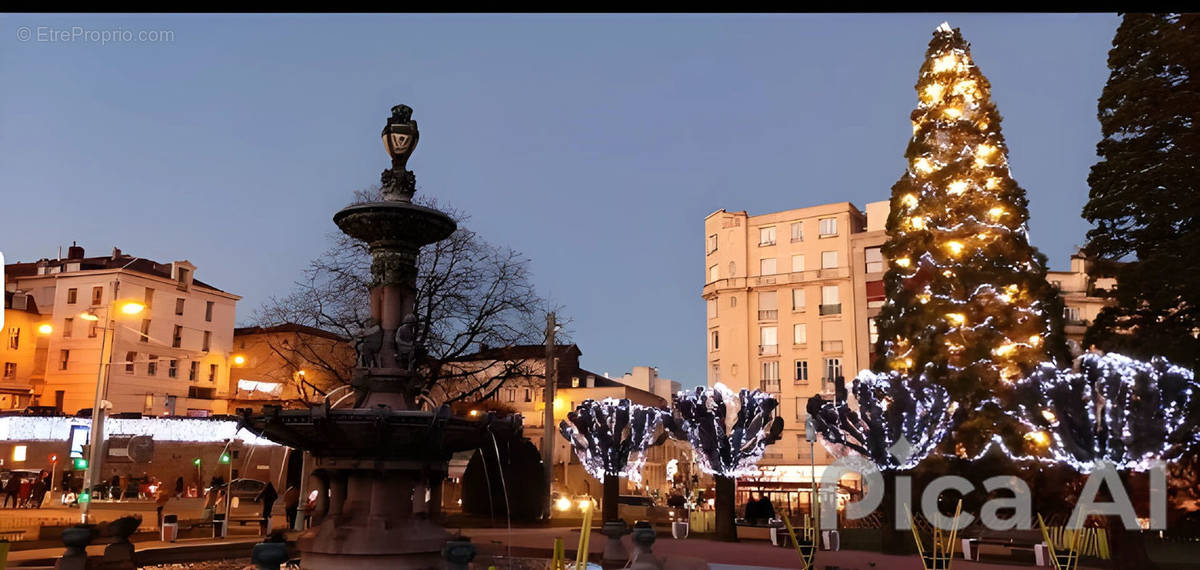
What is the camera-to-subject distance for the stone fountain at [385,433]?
1269 cm

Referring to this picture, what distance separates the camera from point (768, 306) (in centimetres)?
6488

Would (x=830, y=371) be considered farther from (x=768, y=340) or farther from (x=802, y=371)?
(x=768, y=340)

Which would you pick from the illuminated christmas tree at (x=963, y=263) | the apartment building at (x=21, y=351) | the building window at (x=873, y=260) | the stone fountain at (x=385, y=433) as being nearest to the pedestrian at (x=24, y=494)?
the apartment building at (x=21, y=351)

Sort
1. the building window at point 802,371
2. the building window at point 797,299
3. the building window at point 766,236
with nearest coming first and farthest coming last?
the building window at point 802,371 → the building window at point 797,299 → the building window at point 766,236

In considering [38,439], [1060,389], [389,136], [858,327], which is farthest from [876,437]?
[38,439]

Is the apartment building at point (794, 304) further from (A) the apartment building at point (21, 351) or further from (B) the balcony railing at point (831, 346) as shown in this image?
(A) the apartment building at point (21, 351)

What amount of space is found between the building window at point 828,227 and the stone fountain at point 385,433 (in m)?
51.9

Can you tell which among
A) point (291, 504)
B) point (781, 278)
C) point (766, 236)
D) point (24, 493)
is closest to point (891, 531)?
point (291, 504)

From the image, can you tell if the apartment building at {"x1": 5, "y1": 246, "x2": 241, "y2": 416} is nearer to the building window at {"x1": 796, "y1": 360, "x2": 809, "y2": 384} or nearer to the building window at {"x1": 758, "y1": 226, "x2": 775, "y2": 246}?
the building window at {"x1": 758, "y1": 226, "x2": 775, "y2": 246}

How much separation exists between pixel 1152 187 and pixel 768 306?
36987 mm

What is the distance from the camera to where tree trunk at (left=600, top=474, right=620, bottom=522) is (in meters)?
30.8

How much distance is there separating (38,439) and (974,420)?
4400 centimetres

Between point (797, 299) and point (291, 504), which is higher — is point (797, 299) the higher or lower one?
the higher one

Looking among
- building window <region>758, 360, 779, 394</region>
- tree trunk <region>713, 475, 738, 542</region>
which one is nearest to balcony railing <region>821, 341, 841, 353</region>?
building window <region>758, 360, 779, 394</region>
